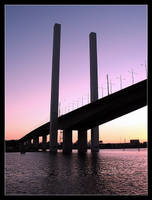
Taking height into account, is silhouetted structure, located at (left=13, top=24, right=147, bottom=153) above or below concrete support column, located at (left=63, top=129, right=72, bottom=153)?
above

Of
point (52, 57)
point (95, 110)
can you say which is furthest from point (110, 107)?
point (52, 57)

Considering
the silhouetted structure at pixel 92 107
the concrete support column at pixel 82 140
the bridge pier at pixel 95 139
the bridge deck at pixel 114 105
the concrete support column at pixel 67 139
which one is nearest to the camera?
the bridge deck at pixel 114 105

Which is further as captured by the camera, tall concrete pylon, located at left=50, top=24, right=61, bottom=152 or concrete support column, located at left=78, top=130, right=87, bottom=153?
concrete support column, located at left=78, top=130, right=87, bottom=153

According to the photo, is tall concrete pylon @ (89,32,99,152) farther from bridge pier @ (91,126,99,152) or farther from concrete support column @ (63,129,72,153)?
concrete support column @ (63,129,72,153)

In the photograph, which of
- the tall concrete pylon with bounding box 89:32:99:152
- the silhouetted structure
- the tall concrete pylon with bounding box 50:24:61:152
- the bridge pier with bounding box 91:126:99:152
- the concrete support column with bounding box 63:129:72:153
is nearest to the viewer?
the silhouetted structure

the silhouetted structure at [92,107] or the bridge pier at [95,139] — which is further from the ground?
the silhouetted structure at [92,107]

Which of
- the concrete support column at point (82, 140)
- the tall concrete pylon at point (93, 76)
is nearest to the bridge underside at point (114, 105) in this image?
the tall concrete pylon at point (93, 76)

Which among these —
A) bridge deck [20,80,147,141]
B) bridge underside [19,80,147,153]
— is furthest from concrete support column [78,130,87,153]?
bridge deck [20,80,147,141]

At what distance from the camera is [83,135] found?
313ft

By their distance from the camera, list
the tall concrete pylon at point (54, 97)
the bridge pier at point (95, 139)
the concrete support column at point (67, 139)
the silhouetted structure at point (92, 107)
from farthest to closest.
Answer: the concrete support column at point (67, 139), the bridge pier at point (95, 139), the tall concrete pylon at point (54, 97), the silhouetted structure at point (92, 107)

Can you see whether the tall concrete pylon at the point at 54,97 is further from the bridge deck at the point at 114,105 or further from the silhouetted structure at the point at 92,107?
the bridge deck at the point at 114,105

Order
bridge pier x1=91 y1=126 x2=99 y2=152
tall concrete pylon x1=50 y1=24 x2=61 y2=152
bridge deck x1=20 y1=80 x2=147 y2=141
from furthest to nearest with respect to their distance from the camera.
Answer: bridge pier x1=91 y1=126 x2=99 y2=152
tall concrete pylon x1=50 y1=24 x2=61 y2=152
bridge deck x1=20 y1=80 x2=147 y2=141

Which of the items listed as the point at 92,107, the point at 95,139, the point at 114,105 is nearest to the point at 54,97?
the point at 92,107
